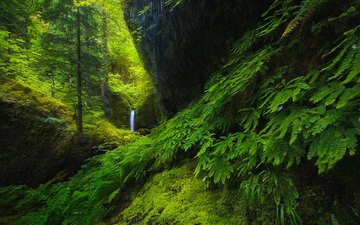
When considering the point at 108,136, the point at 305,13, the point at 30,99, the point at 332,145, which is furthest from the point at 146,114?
the point at 332,145

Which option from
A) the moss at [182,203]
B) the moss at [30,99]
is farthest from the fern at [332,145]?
the moss at [30,99]

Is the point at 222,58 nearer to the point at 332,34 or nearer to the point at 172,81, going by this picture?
the point at 172,81

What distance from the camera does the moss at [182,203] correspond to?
2.53 metres

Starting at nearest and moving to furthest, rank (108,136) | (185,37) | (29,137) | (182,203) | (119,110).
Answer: (182,203) → (185,37) → (29,137) → (108,136) → (119,110)

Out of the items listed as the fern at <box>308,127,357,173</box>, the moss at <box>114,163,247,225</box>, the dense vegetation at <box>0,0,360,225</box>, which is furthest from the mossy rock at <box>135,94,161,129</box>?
the fern at <box>308,127,357,173</box>

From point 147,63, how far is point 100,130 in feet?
12.3

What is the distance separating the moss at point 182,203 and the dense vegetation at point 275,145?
14 millimetres

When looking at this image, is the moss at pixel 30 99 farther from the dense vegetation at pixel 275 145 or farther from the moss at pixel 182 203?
the moss at pixel 182 203

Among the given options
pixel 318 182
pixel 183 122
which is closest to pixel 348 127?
pixel 318 182

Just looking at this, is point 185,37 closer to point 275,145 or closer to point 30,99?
point 275,145

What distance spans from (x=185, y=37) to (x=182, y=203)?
3700mm

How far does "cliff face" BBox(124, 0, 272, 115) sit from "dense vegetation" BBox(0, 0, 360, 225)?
101cm

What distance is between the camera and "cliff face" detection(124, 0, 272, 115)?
4504 mm

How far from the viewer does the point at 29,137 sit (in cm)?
750
